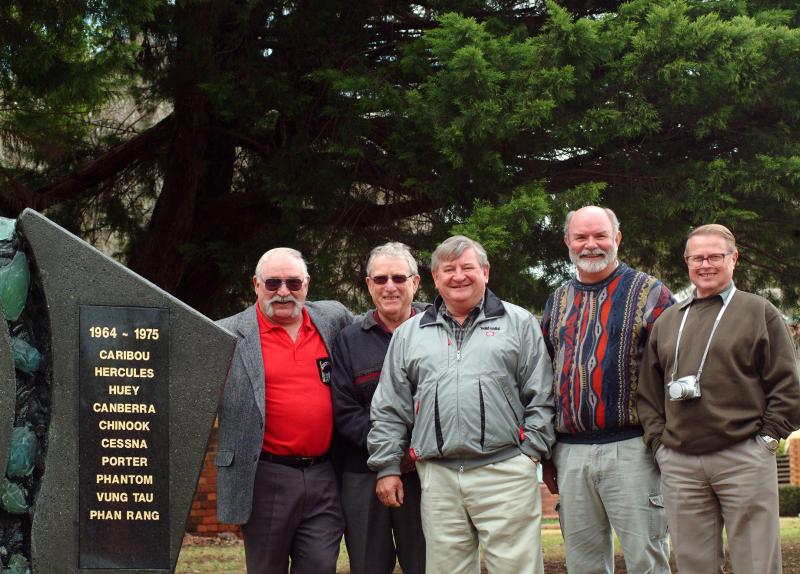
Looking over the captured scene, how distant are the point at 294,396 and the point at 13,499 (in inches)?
49.7

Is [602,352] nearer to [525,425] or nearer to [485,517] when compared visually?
[525,425]

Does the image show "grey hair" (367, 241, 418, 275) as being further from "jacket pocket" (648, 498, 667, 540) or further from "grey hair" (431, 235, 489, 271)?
"jacket pocket" (648, 498, 667, 540)

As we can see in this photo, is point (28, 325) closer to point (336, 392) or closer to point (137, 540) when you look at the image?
point (137, 540)

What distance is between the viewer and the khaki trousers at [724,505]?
4.36m

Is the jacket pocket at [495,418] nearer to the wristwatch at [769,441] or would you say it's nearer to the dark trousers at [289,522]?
the dark trousers at [289,522]

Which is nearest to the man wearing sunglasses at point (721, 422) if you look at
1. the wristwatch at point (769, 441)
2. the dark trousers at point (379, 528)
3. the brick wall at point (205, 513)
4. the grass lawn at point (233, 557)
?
the wristwatch at point (769, 441)

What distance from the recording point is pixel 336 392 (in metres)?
4.85

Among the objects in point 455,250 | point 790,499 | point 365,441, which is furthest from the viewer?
point 790,499

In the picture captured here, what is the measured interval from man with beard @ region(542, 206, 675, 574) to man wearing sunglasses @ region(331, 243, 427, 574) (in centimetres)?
72

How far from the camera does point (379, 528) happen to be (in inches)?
190

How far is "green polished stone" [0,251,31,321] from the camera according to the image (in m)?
4.42

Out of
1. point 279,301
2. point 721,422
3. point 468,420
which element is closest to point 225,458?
point 279,301

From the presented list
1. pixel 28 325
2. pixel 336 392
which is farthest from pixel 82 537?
pixel 336 392

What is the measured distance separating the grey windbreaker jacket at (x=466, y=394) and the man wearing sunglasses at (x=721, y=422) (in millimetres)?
472
